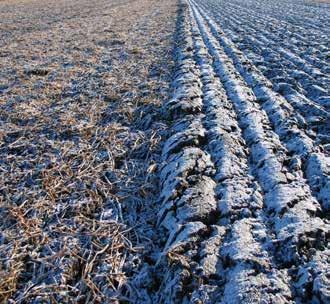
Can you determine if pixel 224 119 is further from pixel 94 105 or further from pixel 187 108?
pixel 94 105

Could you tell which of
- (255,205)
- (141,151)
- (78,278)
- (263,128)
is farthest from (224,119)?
(78,278)

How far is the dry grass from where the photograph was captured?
8.25ft

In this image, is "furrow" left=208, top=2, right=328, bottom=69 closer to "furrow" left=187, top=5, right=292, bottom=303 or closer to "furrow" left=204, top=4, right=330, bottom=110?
"furrow" left=204, top=4, right=330, bottom=110

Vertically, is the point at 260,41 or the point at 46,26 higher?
the point at 260,41

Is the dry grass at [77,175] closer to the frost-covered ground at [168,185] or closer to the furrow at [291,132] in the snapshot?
the frost-covered ground at [168,185]

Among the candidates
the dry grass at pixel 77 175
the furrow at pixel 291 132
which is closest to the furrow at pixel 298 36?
the furrow at pixel 291 132

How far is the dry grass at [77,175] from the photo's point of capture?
252 centimetres

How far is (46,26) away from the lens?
47.5 ft

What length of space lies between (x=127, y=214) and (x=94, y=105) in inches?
109

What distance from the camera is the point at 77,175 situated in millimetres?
3629

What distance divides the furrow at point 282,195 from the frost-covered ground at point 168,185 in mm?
12

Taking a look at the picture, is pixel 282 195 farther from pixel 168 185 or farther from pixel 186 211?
pixel 168 185

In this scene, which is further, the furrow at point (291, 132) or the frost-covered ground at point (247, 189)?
the furrow at point (291, 132)

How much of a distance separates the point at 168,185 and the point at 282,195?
1.00 metres
